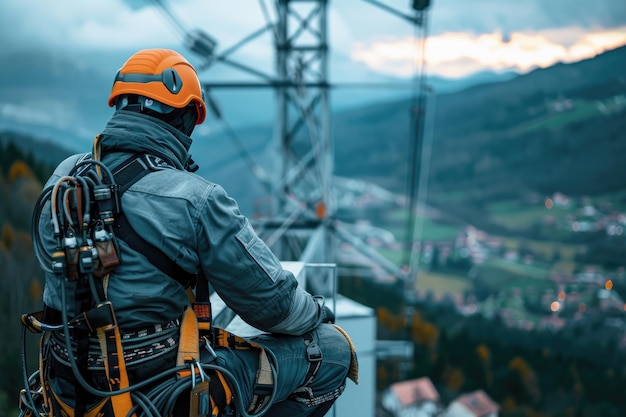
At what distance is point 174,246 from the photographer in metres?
1.98

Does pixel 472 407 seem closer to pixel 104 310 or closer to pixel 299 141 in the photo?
pixel 299 141

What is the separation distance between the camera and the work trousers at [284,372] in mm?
2072

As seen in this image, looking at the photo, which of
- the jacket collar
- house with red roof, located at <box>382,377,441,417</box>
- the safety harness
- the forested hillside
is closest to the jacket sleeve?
the safety harness

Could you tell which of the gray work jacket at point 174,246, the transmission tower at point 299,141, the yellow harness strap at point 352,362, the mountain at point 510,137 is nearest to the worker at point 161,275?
the gray work jacket at point 174,246

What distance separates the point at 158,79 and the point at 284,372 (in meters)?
1.10

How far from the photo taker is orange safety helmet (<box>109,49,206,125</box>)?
2.19 meters

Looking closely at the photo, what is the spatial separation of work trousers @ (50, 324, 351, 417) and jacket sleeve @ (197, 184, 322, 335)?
0.15m

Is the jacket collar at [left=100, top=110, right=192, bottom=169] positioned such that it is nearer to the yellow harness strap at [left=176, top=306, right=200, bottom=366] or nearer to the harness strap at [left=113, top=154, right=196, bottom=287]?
the harness strap at [left=113, top=154, right=196, bottom=287]

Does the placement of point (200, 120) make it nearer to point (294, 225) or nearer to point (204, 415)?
point (204, 415)

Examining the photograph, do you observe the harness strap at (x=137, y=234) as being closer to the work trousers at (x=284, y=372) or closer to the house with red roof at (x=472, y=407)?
the work trousers at (x=284, y=372)

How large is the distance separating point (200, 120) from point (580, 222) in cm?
3586

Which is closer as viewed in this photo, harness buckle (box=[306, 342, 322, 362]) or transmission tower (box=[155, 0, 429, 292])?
harness buckle (box=[306, 342, 322, 362])

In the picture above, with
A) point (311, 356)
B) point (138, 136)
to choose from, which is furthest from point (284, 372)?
point (138, 136)

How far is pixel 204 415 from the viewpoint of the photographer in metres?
2.09
